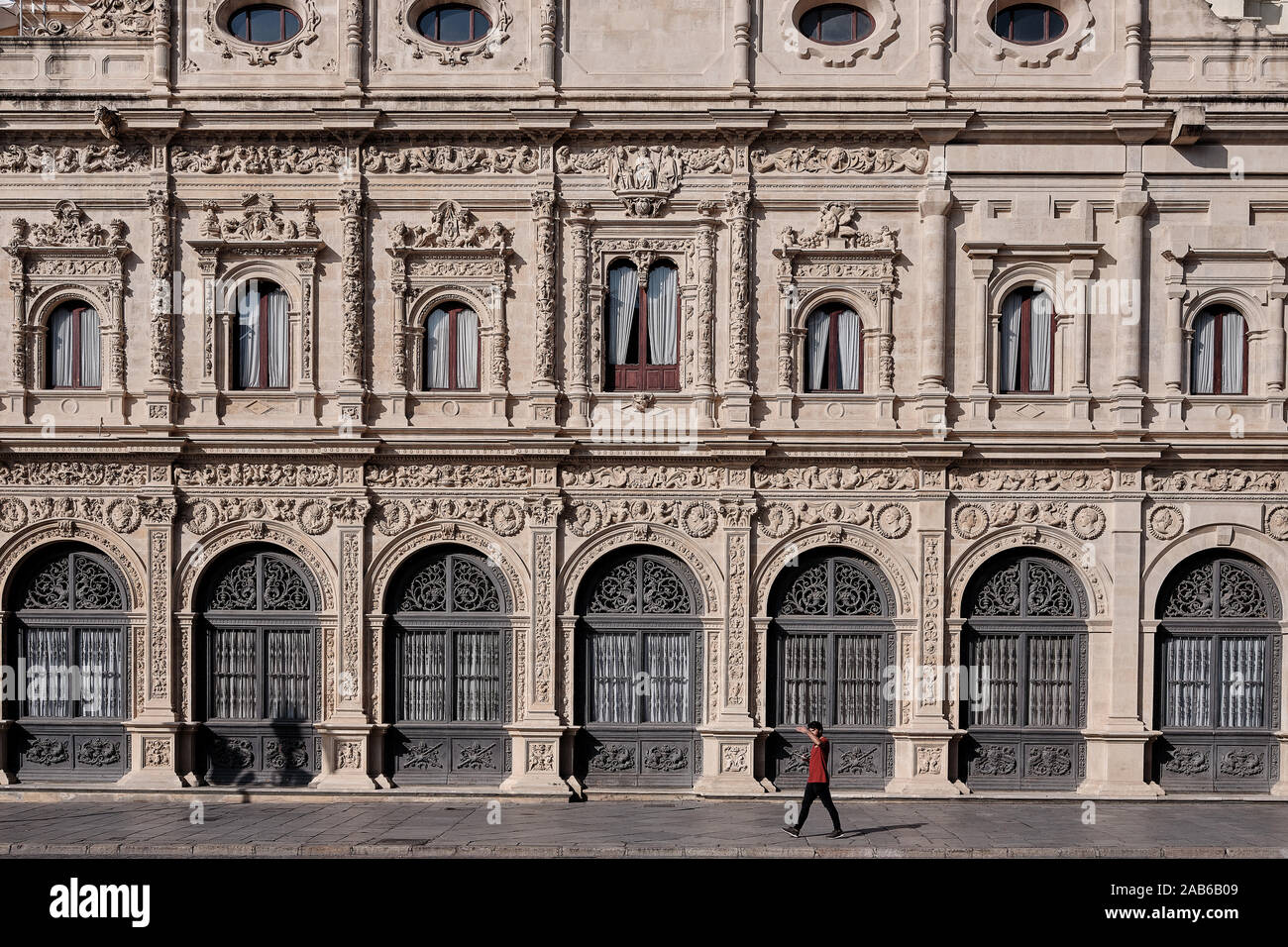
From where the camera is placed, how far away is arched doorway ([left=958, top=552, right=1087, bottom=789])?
18.0m

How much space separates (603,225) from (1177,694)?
12.3 m

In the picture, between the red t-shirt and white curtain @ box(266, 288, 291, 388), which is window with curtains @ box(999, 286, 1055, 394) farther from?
white curtain @ box(266, 288, 291, 388)

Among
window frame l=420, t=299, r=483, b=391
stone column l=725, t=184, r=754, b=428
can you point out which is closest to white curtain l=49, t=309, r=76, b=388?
window frame l=420, t=299, r=483, b=391

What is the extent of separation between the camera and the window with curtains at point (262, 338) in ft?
60.5

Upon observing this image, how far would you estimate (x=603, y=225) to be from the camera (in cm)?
1827

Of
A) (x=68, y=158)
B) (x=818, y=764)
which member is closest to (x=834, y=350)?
(x=818, y=764)

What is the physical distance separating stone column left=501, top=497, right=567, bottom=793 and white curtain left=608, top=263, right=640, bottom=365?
2673 mm

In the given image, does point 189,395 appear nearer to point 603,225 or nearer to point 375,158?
point 375,158

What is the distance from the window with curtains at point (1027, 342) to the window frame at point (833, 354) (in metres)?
2.36

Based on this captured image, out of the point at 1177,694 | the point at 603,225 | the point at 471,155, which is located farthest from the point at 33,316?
the point at 1177,694

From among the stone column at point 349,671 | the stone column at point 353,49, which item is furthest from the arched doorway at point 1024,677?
the stone column at point 353,49

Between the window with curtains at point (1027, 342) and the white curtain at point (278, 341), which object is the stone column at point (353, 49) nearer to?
the white curtain at point (278, 341)

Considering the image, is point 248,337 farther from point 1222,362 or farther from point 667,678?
point 1222,362
